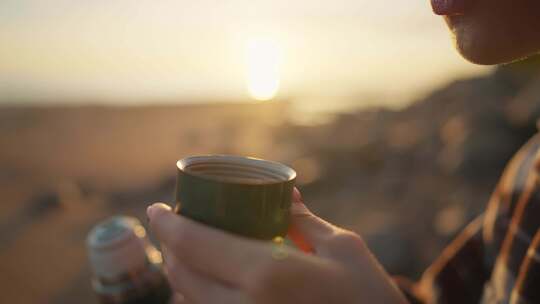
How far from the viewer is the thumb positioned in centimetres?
114

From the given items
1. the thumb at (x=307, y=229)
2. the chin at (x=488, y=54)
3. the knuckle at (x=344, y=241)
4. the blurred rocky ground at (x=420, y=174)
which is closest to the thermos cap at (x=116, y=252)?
the thumb at (x=307, y=229)

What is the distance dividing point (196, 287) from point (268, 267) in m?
0.21

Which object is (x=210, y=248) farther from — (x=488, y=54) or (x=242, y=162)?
(x=488, y=54)

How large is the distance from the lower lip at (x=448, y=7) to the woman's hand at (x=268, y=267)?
1.15m

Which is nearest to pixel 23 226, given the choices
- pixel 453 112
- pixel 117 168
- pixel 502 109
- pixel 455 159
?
pixel 117 168

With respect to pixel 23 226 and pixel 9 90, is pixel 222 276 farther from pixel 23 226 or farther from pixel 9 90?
pixel 9 90

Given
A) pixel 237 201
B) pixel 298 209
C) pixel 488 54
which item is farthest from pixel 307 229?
pixel 488 54

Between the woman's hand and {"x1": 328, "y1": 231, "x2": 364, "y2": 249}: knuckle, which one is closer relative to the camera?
the woman's hand

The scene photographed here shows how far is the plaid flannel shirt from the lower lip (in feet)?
2.65

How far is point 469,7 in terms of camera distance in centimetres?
183

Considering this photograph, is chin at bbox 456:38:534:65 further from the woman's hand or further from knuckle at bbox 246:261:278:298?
knuckle at bbox 246:261:278:298

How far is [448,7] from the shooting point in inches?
74.9

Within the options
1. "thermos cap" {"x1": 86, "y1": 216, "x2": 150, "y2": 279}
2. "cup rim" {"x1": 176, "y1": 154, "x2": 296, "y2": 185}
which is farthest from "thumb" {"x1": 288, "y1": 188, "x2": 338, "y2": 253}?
"thermos cap" {"x1": 86, "y1": 216, "x2": 150, "y2": 279}

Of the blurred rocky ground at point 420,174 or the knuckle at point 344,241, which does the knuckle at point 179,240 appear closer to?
the knuckle at point 344,241
